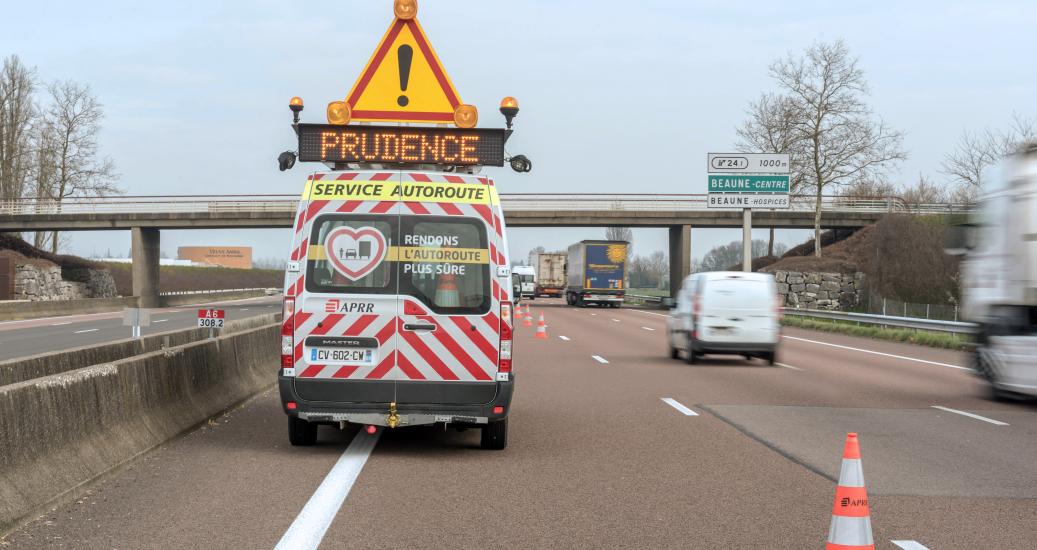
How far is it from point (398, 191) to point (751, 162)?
31.8 metres

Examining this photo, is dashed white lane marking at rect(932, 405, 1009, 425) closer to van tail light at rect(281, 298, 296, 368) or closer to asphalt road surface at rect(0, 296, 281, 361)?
van tail light at rect(281, 298, 296, 368)

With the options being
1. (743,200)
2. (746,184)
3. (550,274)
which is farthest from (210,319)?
(550,274)

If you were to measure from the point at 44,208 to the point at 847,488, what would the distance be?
203 ft

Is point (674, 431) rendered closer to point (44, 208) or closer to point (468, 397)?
point (468, 397)

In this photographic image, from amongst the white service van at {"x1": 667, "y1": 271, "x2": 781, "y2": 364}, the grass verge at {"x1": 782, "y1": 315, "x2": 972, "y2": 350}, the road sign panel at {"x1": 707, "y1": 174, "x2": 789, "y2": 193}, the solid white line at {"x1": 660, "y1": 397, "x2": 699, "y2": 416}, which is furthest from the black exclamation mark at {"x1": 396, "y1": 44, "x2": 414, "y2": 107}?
the road sign panel at {"x1": 707, "y1": 174, "x2": 789, "y2": 193}

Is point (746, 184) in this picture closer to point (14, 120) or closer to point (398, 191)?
point (398, 191)

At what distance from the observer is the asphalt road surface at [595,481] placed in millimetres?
6297

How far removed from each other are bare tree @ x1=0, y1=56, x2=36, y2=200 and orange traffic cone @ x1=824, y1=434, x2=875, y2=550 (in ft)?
239

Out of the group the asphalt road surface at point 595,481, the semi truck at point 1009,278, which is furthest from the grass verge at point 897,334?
the asphalt road surface at point 595,481

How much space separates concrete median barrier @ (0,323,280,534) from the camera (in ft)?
21.1

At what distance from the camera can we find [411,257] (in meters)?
9.09

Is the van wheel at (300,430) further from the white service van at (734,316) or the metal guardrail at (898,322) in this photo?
the metal guardrail at (898,322)

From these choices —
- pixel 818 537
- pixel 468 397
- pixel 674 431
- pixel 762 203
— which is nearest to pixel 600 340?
pixel 762 203

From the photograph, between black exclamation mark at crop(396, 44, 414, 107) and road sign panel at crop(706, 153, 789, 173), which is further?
road sign panel at crop(706, 153, 789, 173)
